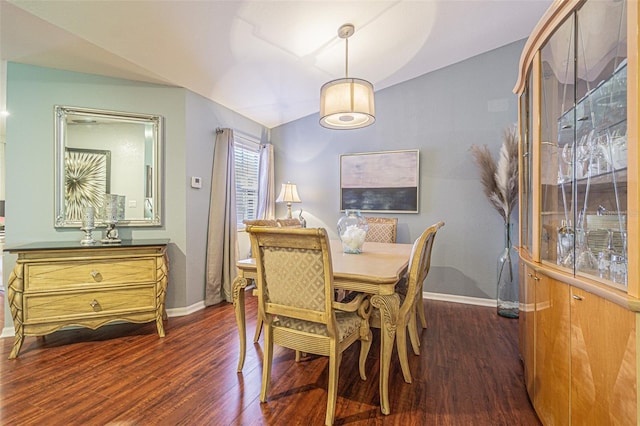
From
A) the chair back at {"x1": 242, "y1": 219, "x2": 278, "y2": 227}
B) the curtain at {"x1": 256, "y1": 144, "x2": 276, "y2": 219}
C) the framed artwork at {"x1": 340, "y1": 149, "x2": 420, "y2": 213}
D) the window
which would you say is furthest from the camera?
the curtain at {"x1": 256, "y1": 144, "x2": 276, "y2": 219}

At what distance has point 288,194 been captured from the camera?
416cm

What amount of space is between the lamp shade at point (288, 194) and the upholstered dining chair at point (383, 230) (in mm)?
1213

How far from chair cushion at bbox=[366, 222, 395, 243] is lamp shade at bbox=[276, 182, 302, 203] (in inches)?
48.7

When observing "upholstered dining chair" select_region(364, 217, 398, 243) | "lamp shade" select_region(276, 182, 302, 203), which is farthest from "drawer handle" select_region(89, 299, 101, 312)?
"upholstered dining chair" select_region(364, 217, 398, 243)

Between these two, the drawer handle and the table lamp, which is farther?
the table lamp

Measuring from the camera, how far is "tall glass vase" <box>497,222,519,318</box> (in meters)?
3.10

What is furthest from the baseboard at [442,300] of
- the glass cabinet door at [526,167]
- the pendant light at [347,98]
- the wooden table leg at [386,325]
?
the pendant light at [347,98]

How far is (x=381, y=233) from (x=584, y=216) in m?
2.34

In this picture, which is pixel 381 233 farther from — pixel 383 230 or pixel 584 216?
pixel 584 216

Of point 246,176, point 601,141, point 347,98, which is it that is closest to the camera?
point 601,141

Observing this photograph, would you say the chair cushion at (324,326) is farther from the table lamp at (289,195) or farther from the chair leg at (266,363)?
the table lamp at (289,195)

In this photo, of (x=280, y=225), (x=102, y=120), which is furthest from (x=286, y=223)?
(x=102, y=120)

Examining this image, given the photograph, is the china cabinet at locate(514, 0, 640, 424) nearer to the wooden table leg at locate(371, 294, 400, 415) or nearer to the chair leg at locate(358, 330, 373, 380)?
the wooden table leg at locate(371, 294, 400, 415)

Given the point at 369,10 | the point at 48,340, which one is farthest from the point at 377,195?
the point at 48,340
